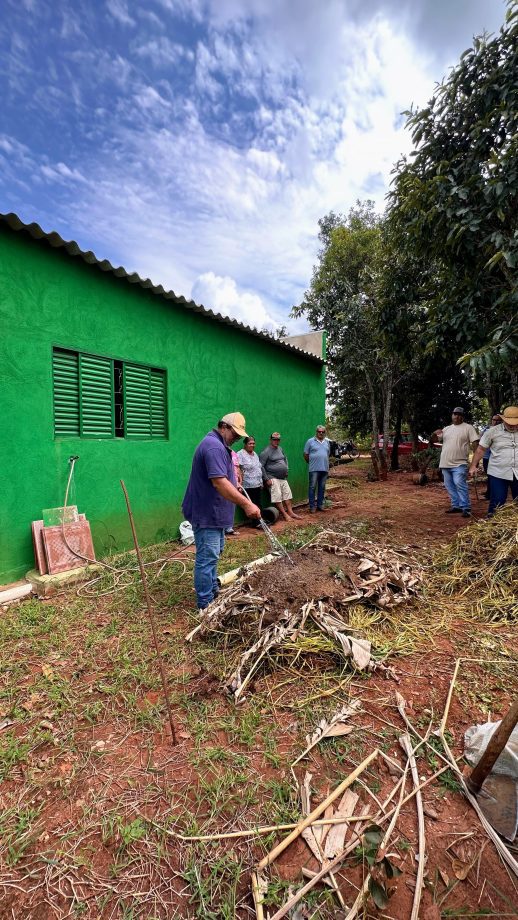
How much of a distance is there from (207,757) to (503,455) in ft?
17.0

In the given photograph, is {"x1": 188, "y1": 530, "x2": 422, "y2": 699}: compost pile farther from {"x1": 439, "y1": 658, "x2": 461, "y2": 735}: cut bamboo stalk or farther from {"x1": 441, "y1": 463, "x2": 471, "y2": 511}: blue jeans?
{"x1": 441, "y1": 463, "x2": 471, "y2": 511}: blue jeans

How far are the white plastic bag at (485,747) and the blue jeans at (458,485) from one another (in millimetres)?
5563

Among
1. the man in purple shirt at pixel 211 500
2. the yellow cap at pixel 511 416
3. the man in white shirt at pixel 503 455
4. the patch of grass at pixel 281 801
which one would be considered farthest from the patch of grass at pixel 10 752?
the yellow cap at pixel 511 416

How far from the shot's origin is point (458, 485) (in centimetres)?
716

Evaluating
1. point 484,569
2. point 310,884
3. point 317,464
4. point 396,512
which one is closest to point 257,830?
point 310,884

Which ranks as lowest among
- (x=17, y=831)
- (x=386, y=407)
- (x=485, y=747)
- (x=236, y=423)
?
(x=17, y=831)

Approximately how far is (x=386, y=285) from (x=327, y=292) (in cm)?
659

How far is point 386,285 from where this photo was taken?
7.87 m

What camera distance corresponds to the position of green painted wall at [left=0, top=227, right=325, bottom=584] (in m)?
4.20

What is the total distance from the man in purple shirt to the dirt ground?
0.47 m

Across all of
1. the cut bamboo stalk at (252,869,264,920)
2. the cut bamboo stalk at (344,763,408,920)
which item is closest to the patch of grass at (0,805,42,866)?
the cut bamboo stalk at (252,869,264,920)

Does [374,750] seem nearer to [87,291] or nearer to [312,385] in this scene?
[87,291]

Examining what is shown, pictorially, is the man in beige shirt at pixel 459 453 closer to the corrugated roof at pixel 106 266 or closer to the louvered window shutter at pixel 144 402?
the corrugated roof at pixel 106 266

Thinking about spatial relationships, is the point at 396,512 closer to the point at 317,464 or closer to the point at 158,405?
the point at 317,464
